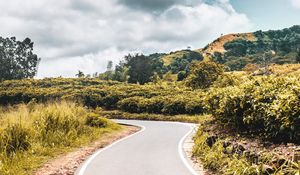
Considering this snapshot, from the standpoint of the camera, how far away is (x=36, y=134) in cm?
1836

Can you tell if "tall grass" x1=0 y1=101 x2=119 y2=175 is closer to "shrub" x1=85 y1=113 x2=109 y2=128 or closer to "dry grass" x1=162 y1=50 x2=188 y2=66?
"shrub" x1=85 y1=113 x2=109 y2=128

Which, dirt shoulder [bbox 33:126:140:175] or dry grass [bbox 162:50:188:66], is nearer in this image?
dirt shoulder [bbox 33:126:140:175]

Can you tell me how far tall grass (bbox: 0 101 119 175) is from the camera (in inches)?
573

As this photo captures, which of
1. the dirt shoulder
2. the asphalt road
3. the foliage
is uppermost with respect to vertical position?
the foliage

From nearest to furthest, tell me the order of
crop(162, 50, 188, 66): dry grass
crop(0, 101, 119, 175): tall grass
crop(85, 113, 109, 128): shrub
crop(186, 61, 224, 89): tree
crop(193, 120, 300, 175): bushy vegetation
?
crop(193, 120, 300, 175): bushy vegetation < crop(0, 101, 119, 175): tall grass < crop(85, 113, 109, 128): shrub < crop(186, 61, 224, 89): tree < crop(162, 50, 188, 66): dry grass

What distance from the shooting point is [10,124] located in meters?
16.5

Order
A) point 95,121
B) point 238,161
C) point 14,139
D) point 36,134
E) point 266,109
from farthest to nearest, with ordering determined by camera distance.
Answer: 1. point 95,121
2. point 36,134
3. point 14,139
4. point 266,109
5. point 238,161

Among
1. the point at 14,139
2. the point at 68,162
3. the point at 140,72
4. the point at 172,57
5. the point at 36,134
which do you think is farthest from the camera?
the point at 172,57

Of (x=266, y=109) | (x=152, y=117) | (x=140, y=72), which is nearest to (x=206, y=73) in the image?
(x=152, y=117)

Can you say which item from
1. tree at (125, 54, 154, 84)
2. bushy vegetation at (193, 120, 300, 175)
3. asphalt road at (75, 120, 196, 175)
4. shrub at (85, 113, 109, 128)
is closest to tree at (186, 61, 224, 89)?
shrub at (85, 113, 109, 128)

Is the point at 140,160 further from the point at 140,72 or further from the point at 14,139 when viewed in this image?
the point at 140,72

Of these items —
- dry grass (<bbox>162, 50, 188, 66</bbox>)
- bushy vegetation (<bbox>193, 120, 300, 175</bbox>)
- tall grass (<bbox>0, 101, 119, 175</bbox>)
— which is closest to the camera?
bushy vegetation (<bbox>193, 120, 300, 175</bbox>)

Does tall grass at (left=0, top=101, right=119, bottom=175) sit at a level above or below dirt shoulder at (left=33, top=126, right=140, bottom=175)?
above

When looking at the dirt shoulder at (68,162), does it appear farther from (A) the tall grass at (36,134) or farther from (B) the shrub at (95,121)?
(B) the shrub at (95,121)
